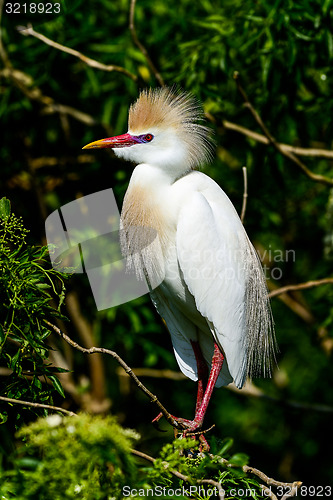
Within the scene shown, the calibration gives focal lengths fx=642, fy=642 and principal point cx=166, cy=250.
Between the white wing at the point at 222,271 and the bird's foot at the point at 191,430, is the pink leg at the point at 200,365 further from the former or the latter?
the bird's foot at the point at 191,430

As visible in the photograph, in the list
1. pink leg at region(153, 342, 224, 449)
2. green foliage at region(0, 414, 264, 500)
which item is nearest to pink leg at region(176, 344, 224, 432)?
pink leg at region(153, 342, 224, 449)

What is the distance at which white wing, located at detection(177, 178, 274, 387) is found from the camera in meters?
2.52

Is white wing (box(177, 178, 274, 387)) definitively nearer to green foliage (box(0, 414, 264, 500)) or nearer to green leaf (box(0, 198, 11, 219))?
green leaf (box(0, 198, 11, 219))

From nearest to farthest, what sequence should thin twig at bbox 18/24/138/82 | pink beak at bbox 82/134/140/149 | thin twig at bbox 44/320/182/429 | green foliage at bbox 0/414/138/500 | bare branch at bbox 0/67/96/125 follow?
green foliage at bbox 0/414/138/500 → thin twig at bbox 44/320/182/429 → pink beak at bbox 82/134/140/149 → thin twig at bbox 18/24/138/82 → bare branch at bbox 0/67/96/125

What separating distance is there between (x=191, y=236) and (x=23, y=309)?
0.86 m

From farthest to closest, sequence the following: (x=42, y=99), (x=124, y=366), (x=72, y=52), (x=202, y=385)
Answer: (x=42, y=99) < (x=72, y=52) < (x=202, y=385) < (x=124, y=366)

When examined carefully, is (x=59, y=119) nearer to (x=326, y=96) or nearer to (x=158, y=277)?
(x=326, y=96)

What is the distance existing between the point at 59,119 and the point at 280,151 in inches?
79.2

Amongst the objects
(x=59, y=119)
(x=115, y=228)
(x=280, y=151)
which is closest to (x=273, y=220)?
(x=280, y=151)

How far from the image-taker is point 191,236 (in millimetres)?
2516

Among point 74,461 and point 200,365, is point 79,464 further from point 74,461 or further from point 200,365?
point 200,365

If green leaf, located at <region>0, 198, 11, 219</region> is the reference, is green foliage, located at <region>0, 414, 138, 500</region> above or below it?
below

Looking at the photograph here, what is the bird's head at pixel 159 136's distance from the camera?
8.22 ft

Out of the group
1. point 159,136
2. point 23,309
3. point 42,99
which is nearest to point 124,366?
point 23,309
